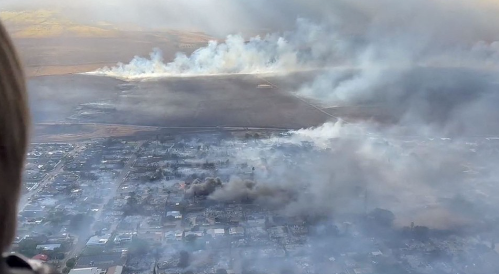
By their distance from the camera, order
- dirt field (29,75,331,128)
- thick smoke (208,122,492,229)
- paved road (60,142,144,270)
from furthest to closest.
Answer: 1. dirt field (29,75,331,128)
2. thick smoke (208,122,492,229)
3. paved road (60,142,144,270)

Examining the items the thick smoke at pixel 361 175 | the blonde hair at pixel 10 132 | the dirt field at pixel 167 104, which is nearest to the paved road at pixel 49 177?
the dirt field at pixel 167 104

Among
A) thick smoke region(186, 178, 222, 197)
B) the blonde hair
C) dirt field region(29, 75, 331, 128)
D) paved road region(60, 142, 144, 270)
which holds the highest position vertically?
the blonde hair

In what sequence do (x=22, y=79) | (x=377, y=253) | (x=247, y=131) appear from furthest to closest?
(x=247, y=131) → (x=377, y=253) → (x=22, y=79)

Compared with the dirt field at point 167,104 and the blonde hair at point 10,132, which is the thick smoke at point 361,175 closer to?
the dirt field at point 167,104

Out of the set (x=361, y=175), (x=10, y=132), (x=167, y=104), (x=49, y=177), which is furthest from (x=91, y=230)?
(x=10, y=132)

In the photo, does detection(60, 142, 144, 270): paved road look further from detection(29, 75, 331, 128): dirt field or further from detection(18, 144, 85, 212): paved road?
detection(29, 75, 331, 128): dirt field

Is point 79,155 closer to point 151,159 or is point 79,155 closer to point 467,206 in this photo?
point 151,159

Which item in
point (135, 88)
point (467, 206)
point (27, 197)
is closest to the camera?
point (27, 197)

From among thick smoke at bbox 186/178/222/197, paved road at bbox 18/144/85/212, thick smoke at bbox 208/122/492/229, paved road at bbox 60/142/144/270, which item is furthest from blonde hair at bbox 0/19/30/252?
thick smoke at bbox 186/178/222/197

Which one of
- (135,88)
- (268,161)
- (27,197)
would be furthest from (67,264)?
(135,88)
